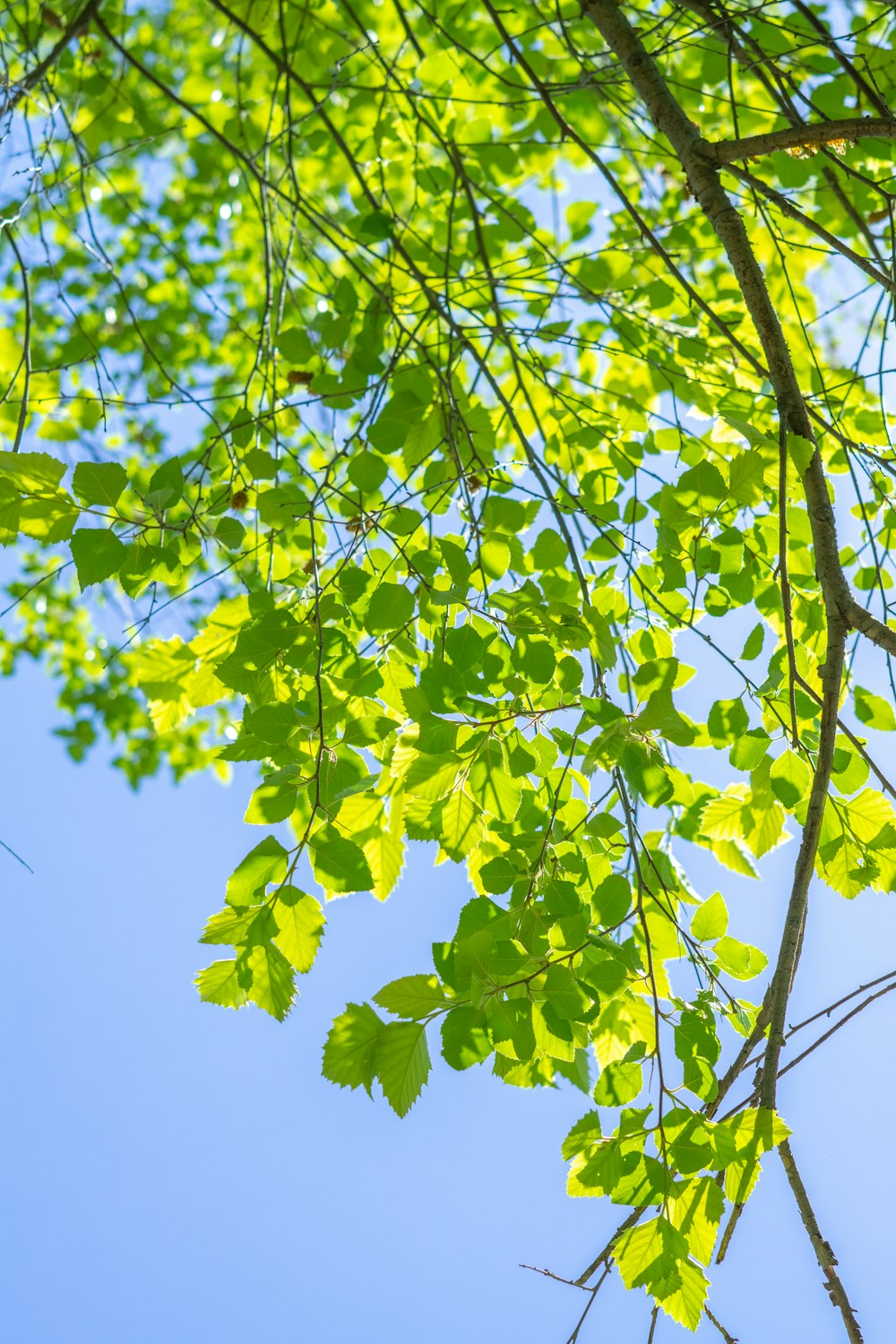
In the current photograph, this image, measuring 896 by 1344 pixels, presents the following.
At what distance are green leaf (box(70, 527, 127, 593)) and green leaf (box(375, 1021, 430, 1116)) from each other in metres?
0.62

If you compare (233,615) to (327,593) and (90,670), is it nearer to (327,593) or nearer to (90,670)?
(327,593)

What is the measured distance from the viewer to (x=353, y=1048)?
3.22 ft

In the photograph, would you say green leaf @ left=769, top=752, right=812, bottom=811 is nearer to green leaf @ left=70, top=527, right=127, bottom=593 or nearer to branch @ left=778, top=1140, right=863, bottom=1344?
branch @ left=778, top=1140, right=863, bottom=1344

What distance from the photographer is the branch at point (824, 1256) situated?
964 millimetres

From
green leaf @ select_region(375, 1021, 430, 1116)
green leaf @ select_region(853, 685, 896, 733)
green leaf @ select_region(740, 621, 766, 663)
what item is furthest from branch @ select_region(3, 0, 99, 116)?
green leaf @ select_region(853, 685, 896, 733)

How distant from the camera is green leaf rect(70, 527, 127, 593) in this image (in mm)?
1094

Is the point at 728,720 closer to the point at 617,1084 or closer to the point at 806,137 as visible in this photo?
the point at 617,1084

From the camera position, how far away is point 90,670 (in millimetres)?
3998

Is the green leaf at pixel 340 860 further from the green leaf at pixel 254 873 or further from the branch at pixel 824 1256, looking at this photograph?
the branch at pixel 824 1256

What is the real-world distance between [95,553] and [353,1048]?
64cm

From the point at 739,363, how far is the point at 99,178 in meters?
2.92

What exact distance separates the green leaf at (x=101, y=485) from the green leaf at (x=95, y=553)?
39mm

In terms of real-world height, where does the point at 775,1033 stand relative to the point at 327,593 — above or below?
below

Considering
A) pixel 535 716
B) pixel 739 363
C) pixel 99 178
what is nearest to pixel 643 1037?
pixel 535 716
